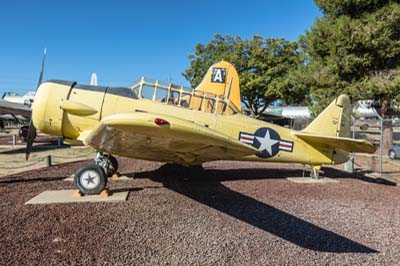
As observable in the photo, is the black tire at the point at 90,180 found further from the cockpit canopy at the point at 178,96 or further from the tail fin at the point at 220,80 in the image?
the tail fin at the point at 220,80

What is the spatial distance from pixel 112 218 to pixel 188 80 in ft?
93.6

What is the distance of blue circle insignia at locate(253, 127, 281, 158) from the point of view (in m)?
6.75

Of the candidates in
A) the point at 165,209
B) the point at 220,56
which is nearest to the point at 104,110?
the point at 165,209

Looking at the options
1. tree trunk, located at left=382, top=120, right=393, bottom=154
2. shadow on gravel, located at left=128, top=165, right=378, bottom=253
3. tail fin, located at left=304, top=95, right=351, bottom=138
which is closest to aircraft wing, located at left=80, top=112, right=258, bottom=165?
shadow on gravel, located at left=128, top=165, right=378, bottom=253

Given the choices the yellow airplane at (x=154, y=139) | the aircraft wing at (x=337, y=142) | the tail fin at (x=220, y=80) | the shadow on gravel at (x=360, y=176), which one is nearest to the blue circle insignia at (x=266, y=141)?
the yellow airplane at (x=154, y=139)

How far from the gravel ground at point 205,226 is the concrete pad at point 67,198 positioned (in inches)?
8.8

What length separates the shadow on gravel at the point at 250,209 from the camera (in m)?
3.79

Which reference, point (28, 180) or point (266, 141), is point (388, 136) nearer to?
point (266, 141)

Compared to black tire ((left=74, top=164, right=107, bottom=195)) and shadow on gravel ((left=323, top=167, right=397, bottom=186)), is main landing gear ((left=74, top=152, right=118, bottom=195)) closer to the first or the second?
black tire ((left=74, top=164, right=107, bottom=195))

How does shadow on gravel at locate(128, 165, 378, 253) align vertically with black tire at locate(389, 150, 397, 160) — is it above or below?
below

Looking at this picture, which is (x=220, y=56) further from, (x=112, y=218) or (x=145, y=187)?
(x=112, y=218)

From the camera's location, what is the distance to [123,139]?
4.56m

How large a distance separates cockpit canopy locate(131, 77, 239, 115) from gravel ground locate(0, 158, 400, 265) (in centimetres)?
210

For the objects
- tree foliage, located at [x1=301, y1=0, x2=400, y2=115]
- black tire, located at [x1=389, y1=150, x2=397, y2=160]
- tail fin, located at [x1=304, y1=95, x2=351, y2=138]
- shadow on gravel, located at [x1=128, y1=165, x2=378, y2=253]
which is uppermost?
tree foliage, located at [x1=301, y1=0, x2=400, y2=115]
